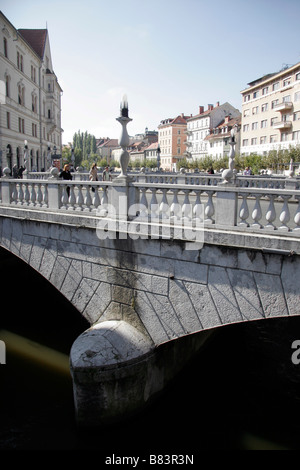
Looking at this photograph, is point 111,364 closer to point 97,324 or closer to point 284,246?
point 97,324

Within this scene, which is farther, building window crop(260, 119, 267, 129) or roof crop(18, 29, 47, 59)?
roof crop(18, 29, 47, 59)

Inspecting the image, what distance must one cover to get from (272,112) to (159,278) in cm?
4992

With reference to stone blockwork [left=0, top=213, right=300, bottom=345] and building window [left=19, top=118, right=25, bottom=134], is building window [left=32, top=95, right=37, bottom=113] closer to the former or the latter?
building window [left=19, top=118, right=25, bottom=134]

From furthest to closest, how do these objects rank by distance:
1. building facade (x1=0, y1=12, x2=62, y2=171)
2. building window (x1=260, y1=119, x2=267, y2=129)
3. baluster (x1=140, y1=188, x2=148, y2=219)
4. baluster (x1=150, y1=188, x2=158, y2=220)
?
building window (x1=260, y1=119, x2=267, y2=129), building facade (x1=0, y1=12, x2=62, y2=171), baluster (x1=140, y1=188, x2=148, y2=219), baluster (x1=150, y1=188, x2=158, y2=220)

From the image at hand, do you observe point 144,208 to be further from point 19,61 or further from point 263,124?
point 263,124

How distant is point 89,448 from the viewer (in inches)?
283

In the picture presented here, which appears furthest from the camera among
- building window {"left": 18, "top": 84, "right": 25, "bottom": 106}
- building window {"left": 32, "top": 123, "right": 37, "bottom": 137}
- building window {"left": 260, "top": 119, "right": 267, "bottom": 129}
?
building window {"left": 260, "top": 119, "right": 267, "bottom": 129}

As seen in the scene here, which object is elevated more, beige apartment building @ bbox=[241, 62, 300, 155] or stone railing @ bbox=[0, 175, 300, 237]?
beige apartment building @ bbox=[241, 62, 300, 155]

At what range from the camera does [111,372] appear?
6961 millimetres

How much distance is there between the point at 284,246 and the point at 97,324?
13.9 ft

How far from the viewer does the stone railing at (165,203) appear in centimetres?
612

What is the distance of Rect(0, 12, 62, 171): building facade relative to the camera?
123ft

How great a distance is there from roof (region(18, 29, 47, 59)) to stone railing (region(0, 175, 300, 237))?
51.3 metres

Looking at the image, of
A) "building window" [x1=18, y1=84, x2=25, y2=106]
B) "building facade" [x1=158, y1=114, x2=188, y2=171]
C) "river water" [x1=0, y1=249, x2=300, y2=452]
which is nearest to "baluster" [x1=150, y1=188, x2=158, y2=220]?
"river water" [x1=0, y1=249, x2=300, y2=452]
